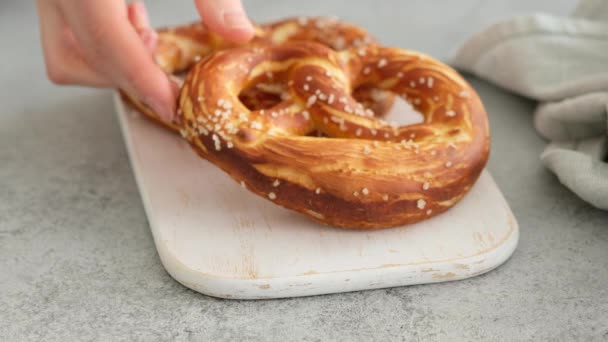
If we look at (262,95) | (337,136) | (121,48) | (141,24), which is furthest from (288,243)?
(141,24)

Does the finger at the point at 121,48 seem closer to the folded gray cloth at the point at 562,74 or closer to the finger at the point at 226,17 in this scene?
the finger at the point at 226,17

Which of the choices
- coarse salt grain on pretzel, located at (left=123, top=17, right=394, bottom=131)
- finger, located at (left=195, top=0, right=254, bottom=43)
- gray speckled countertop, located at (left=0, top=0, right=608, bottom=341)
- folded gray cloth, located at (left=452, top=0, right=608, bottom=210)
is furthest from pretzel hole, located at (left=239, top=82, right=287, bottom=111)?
folded gray cloth, located at (left=452, top=0, right=608, bottom=210)

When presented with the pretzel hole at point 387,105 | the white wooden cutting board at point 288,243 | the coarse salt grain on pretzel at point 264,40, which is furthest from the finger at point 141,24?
the pretzel hole at point 387,105

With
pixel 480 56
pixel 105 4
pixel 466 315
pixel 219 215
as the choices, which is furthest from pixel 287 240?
pixel 480 56

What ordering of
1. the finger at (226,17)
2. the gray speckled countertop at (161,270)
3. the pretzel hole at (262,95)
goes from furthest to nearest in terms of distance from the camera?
the pretzel hole at (262,95)
the finger at (226,17)
the gray speckled countertop at (161,270)

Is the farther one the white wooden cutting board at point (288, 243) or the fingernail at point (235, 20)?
the fingernail at point (235, 20)

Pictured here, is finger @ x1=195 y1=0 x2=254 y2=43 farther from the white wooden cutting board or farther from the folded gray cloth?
the folded gray cloth

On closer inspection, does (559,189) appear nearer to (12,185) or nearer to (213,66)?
(213,66)
